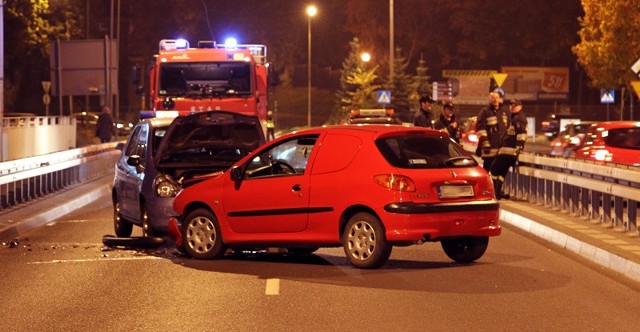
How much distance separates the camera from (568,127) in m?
32.8

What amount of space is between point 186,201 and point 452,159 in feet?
10.8

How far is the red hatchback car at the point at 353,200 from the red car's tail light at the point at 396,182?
0.03ft

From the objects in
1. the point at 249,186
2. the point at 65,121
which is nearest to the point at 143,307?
the point at 249,186

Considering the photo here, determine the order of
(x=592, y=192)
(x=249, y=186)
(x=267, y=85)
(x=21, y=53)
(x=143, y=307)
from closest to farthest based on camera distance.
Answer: (x=143, y=307) → (x=249, y=186) → (x=592, y=192) → (x=267, y=85) → (x=21, y=53)

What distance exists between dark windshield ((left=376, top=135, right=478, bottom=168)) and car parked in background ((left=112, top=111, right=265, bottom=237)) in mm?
3339

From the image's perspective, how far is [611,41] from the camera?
58531mm

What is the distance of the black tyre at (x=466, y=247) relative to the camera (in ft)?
48.7

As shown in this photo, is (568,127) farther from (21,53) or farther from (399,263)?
(21,53)

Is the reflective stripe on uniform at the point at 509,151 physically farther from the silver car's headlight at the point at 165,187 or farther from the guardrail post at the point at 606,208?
the silver car's headlight at the point at 165,187

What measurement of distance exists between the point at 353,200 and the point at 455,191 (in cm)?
109

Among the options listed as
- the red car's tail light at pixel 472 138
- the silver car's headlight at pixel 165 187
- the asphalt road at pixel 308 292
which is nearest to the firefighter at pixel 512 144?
the asphalt road at pixel 308 292

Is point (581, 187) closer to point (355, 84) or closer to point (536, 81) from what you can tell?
point (355, 84)

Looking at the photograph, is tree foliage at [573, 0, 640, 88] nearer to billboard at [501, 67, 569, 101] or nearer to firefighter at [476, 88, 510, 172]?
billboard at [501, 67, 569, 101]

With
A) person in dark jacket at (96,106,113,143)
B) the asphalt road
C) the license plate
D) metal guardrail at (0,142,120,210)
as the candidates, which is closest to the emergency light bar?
metal guardrail at (0,142,120,210)
